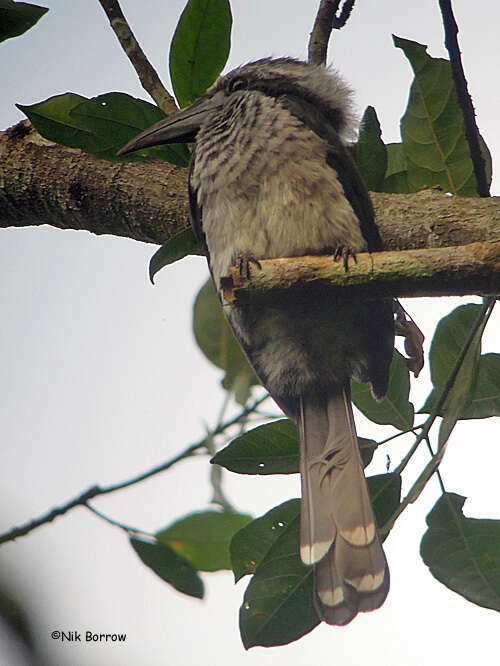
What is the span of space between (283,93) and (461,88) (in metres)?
0.66

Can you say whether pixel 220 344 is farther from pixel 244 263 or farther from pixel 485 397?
pixel 485 397

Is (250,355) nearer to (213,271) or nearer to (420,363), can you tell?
(213,271)

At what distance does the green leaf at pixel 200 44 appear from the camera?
6.51 feet

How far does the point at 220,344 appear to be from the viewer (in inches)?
89.8

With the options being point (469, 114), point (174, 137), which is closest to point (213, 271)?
point (174, 137)

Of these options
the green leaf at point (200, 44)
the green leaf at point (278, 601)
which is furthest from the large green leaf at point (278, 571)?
the green leaf at point (200, 44)

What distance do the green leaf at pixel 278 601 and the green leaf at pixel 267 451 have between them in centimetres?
19

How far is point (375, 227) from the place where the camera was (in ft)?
6.45

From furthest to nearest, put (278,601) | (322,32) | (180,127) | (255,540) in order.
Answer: (322,32) < (180,127) < (255,540) < (278,601)

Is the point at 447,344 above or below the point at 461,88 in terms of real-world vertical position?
below

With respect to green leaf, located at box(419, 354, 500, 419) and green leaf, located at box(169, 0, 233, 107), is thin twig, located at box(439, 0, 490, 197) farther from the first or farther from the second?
green leaf, located at box(169, 0, 233, 107)

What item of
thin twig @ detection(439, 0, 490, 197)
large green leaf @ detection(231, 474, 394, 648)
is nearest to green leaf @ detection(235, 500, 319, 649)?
large green leaf @ detection(231, 474, 394, 648)

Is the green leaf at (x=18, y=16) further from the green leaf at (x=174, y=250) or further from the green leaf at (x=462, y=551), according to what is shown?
the green leaf at (x=462, y=551)

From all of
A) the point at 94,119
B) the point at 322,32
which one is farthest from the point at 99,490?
the point at 322,32
